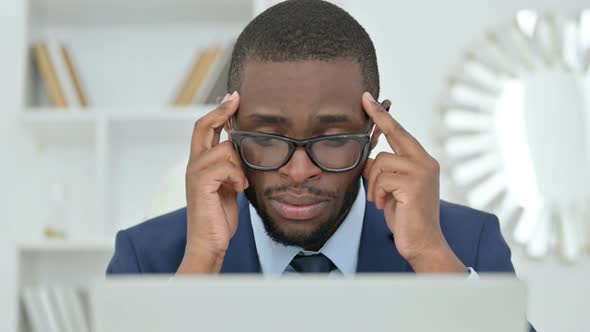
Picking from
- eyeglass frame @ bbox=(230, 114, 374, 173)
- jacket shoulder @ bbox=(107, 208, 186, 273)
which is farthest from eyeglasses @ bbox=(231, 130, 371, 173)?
jacket shoulder @ bbox=(107, 208, 186, 273)

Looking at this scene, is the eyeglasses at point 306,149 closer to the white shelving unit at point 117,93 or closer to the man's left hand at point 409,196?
the man's left hand at point 409,196

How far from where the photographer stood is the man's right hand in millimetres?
1349

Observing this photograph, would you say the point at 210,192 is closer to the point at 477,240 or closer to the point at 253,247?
the point at 253,247

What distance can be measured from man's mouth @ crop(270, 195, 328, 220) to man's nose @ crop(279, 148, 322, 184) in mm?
34

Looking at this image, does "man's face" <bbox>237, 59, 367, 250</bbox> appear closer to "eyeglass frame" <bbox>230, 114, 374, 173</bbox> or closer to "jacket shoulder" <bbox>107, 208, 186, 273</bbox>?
"eyeglass frame" <bbox>230, 114, 374, 173</bbox>

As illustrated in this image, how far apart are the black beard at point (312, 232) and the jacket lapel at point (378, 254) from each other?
0.22 feet

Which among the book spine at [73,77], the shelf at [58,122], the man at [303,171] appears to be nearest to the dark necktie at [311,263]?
the man at [303,171]

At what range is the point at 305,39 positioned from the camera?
4.67 ft

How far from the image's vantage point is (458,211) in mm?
1642

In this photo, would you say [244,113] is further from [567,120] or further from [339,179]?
[567,120]

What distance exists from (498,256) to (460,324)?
0.93m

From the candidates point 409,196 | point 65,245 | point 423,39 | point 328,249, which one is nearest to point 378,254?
point 328,249

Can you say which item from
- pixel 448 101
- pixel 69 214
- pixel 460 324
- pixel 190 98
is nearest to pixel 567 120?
pixel 448 101

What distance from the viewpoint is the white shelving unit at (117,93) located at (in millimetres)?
3244
